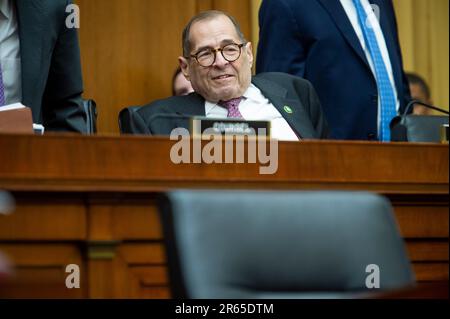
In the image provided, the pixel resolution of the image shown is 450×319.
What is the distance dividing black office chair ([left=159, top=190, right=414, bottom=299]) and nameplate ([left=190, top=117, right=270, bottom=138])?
97cm

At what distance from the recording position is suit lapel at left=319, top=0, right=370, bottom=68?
14.2 ft

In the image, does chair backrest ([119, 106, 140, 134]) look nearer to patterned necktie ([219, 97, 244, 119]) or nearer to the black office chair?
patterned necktie ([219, 97, 244, 119])

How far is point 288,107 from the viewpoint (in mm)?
3859

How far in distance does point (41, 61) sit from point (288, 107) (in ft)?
2.94

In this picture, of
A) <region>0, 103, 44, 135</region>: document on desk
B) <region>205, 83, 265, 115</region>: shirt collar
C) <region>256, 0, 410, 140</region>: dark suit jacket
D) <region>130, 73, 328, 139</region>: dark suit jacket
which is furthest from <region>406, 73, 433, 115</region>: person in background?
<region>0, 103, 44, 135</region>: document on desk

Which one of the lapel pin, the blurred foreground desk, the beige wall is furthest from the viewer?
the beige wall

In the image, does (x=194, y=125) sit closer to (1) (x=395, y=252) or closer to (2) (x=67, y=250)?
(2) (x=67, y=250)

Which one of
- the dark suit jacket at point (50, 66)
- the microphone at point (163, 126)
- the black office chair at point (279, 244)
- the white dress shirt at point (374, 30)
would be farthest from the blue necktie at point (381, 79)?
the black office chair at point (279, 244)

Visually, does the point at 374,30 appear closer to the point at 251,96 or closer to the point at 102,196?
the point at 251,96

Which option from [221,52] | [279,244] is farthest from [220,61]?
[279,244]

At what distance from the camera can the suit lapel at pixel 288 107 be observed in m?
3.79

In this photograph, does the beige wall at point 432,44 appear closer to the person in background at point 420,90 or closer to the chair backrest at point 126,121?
the person in background at point 420,90

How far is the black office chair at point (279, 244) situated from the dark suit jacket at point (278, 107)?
154 cm
